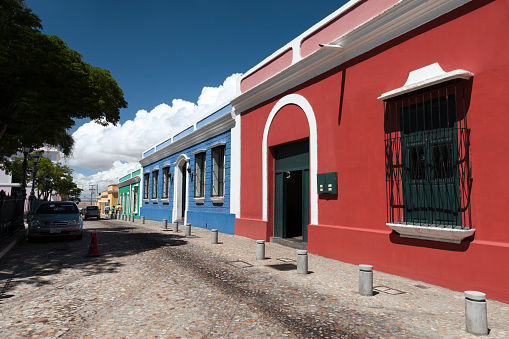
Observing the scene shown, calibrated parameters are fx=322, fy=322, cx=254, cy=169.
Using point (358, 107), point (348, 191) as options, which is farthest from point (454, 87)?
point (348, 191)

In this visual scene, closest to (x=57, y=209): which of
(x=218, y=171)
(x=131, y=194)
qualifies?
(x=218, y=171)

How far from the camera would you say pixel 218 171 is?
54.6 ft

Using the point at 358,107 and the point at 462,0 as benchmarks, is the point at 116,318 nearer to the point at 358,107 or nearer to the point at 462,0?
the point at 358,107

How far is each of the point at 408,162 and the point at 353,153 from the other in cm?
152

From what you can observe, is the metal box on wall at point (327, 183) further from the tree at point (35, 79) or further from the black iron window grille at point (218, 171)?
the tree at point (35, 79)

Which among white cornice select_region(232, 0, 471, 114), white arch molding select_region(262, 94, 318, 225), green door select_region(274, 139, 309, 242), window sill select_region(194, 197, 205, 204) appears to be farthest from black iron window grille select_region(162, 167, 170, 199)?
white arch molding select_region(262, 94, 318, 225)

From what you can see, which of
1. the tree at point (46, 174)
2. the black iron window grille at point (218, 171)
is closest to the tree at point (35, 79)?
the black iron window grille at point (218, 171)

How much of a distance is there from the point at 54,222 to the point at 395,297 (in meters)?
10.9

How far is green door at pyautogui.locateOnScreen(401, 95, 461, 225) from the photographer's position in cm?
623

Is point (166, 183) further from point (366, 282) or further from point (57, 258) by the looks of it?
point (366, 282)

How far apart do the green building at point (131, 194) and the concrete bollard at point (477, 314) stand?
2920 cm

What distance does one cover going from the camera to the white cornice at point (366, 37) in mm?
6730

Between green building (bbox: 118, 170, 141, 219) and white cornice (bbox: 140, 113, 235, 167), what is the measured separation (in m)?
8.63

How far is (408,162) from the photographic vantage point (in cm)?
710
